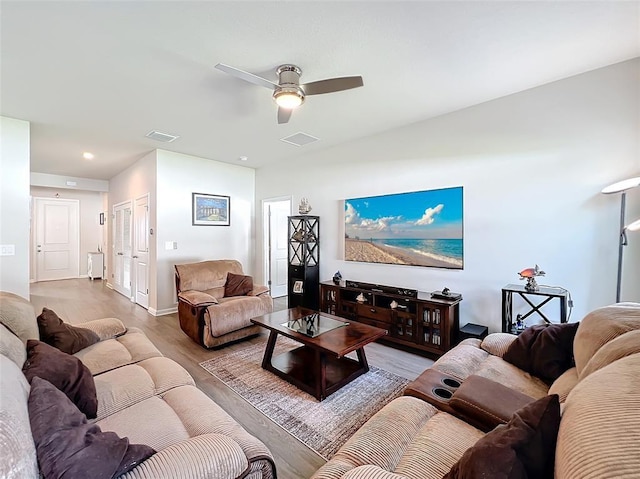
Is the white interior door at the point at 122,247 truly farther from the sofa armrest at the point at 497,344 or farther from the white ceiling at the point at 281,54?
the sofa armrest at the point at 497,344

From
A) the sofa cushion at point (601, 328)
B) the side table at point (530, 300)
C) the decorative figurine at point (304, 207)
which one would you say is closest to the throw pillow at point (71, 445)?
the sofa cushion at point (601, 328)

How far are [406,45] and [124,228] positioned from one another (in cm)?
639

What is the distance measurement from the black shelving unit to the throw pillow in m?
3.61

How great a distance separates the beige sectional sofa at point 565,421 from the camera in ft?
2.04

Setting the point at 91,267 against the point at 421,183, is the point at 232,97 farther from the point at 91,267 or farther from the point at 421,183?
the point at 91,267

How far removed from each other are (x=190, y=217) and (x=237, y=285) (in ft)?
6.02

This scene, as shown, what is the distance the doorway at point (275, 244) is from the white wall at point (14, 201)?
11.1 feet

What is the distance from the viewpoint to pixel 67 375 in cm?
135

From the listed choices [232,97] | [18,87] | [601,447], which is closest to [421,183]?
[232,97]

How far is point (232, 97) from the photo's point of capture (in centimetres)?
289

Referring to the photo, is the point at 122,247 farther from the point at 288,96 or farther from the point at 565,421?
the point at 565,421

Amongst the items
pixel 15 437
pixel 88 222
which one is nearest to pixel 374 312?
pixel 15 437

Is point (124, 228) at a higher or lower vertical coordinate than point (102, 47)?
lower

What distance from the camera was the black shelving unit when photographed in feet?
15.2
